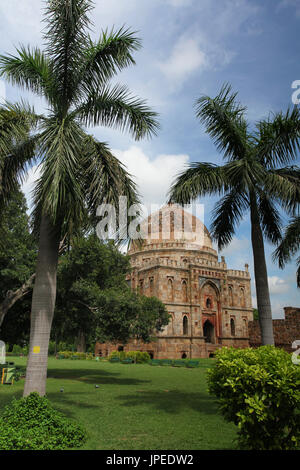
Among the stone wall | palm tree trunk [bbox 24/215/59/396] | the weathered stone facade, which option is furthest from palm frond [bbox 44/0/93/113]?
the weathered stone facade

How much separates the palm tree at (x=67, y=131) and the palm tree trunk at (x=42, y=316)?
0.7 inches

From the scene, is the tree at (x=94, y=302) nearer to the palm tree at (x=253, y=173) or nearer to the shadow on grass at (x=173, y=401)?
the shadow on grass at (x=173, y=401)

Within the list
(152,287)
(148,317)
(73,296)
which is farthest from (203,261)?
(73,296)

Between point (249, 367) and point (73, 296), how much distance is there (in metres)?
13.2

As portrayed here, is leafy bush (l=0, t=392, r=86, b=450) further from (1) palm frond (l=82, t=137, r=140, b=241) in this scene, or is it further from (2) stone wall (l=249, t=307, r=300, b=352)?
(2) stone wall (l=249, t=307, r=300, b=352)

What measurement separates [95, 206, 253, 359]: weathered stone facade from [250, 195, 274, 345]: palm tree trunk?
24339 mm

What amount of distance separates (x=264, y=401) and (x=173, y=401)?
20.9 ft

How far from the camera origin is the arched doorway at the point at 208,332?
39.5 meters

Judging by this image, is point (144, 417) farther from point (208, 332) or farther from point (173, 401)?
point (208, 332)

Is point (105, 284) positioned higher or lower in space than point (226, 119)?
lower

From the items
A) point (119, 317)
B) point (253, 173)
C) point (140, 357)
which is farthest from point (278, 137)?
point (140, 357)

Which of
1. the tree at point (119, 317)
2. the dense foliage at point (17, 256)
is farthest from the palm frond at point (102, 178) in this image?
the tree at point (119, 317)
